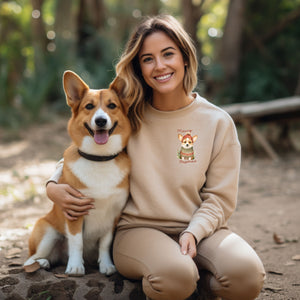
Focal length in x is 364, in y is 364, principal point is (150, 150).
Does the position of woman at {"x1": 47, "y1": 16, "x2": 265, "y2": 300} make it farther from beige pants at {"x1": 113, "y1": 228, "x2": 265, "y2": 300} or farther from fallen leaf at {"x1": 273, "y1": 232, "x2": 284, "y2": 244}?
fallen leaf at {"x1": 273, "y1": 232, "x2": 284, "y2": 244}

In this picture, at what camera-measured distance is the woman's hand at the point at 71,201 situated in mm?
2082

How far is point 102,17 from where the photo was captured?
9.89m

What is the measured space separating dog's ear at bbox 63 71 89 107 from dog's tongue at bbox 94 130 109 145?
0.27m

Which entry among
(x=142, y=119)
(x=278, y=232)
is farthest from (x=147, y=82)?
(x=278, y=232)

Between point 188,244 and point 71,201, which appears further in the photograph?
point 71,201

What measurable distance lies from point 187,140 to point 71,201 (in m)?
0.76

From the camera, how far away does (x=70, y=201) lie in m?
2.08

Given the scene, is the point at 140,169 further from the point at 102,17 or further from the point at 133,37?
the point at 102,17

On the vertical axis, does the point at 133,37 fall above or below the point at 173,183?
above

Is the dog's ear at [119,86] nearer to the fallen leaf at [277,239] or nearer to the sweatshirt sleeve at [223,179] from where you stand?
the sweatshirt sleeve at [223,179]

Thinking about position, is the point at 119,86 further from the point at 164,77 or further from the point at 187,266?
the point at 187,266

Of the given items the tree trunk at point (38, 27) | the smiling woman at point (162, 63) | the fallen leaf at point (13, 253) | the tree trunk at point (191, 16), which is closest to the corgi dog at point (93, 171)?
the smiling woman at point (162, 63)

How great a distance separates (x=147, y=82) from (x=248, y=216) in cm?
209

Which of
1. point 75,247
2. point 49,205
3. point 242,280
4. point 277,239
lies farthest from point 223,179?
point 49,205
